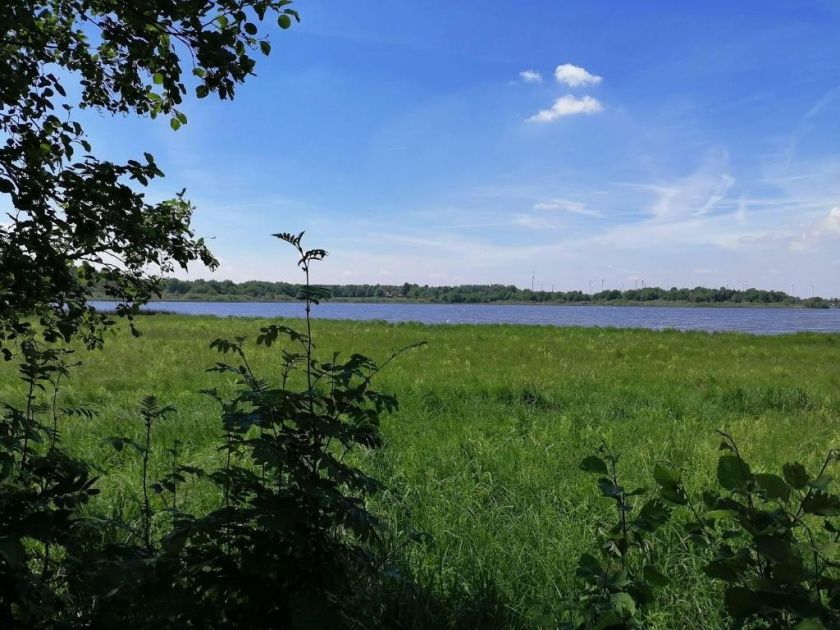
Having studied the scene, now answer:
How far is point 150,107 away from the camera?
3520 mm

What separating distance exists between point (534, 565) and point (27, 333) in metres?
3.57

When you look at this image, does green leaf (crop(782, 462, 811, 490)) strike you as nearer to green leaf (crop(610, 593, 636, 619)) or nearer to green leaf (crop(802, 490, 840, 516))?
green leaf (crop(802, 490, 840, 516))

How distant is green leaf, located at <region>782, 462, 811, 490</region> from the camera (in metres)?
1.58

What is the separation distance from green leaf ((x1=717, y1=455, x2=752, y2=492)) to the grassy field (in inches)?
7.2

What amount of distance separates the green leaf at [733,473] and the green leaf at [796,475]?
0.10 metres

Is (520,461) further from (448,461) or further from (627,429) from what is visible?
(627,429)

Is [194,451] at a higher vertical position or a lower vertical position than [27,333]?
lower

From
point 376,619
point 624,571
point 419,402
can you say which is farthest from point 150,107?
point 419,402

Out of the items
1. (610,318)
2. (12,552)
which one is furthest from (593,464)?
(610,318)

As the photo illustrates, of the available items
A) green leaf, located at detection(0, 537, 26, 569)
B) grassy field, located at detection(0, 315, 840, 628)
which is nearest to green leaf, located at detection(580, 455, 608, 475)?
grassy field, located at detection(0, 315, 840, 628)

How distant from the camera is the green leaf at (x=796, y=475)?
1.58 m

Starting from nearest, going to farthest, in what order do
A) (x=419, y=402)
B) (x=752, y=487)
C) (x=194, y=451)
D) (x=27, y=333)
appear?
(x=752, y=487)
(x=27, y=333)
(x=194, y=451)
(x=419, y=402)

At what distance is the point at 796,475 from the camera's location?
1585 mm

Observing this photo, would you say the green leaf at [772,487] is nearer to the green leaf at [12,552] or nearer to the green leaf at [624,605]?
the green leaf at [624,605]
